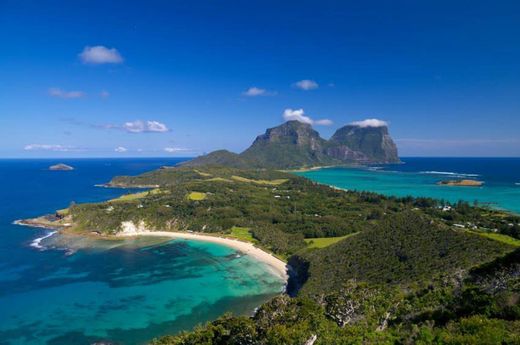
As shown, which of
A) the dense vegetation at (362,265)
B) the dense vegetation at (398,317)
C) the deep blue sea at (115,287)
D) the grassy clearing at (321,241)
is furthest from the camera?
the grassy clearing at (321,241)

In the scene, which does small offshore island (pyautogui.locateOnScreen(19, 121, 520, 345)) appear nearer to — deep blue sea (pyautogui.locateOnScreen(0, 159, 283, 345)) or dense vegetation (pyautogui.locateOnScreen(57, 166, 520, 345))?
dense vegetation (pyautogui.locateOnScreen(57, 166, 520, 345))

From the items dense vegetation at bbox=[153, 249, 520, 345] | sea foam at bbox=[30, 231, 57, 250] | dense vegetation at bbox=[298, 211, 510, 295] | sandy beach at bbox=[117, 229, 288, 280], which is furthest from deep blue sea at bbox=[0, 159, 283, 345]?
dense vegetation at bbox=[153, 249, 520, 345]

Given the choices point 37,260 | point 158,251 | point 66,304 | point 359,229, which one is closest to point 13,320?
point 66,304

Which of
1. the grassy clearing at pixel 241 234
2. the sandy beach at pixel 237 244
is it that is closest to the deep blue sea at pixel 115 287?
the sandy beach at pixel 237 244

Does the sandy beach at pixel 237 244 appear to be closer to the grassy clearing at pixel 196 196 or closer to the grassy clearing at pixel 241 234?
the grassy clearing at pixel 241 234

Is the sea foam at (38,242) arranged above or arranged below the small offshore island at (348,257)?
below

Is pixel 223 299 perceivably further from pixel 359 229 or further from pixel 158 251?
pixel 359 229
